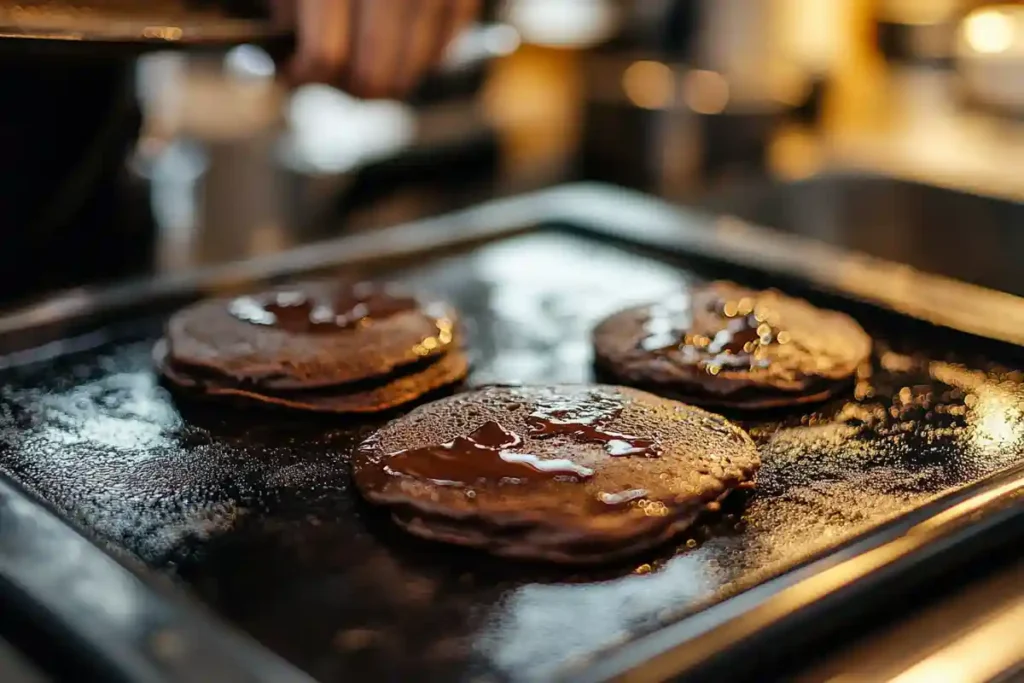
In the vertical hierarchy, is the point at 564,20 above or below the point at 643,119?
above

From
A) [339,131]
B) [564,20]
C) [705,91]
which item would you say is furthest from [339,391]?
[564,20]

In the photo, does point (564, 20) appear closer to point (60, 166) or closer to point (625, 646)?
point (60, 166)

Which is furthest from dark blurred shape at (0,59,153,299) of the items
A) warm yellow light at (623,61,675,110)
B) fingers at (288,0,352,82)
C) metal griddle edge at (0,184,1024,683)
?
warm yellow light at (623,61,675,110)

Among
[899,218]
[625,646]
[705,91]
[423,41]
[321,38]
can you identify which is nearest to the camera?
[625,646]

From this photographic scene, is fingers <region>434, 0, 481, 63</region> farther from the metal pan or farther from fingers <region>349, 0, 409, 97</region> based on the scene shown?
the metal pan

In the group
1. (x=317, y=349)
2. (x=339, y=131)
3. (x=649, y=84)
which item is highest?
(x=649, y=84)

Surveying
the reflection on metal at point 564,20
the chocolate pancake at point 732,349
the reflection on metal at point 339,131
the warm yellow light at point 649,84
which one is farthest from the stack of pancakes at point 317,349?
the reflection on metal at point 564,20

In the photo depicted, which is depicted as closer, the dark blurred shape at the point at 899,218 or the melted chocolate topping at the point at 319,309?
the melted chocolate topping at the point at 319,309

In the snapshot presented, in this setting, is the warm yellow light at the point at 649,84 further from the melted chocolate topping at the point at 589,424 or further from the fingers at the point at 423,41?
the melted chocolate topping at the point at 589,424
